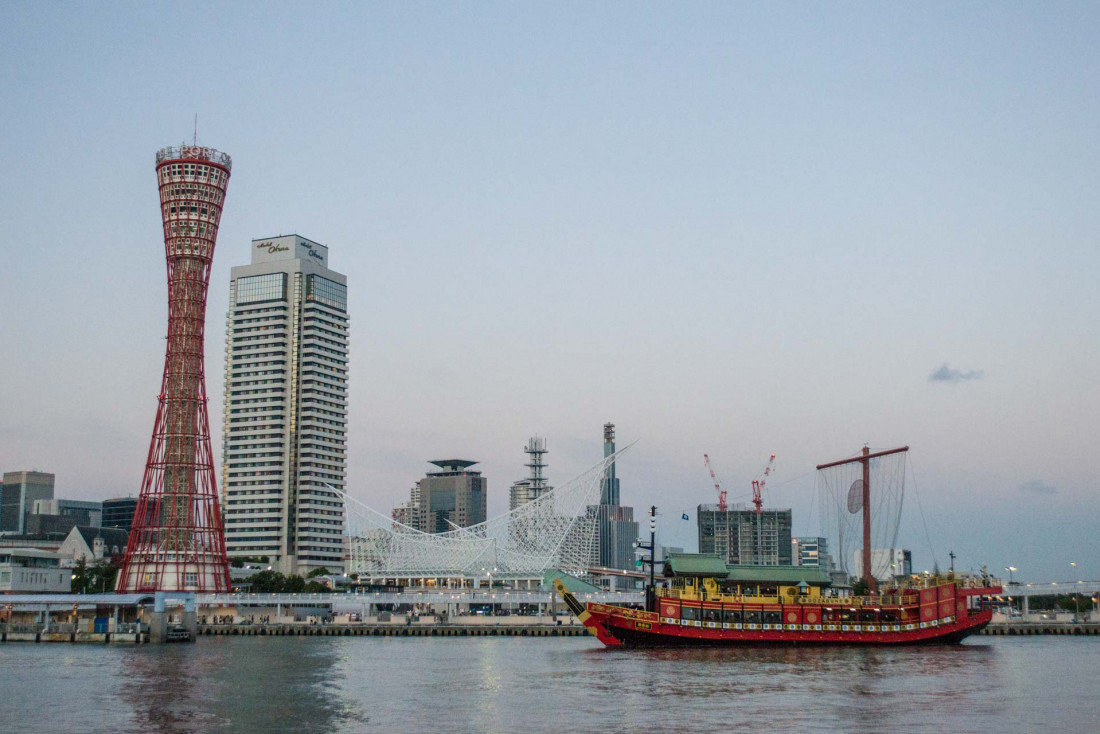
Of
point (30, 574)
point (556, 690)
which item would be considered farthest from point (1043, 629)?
point (30, 574)

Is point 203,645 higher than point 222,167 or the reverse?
the reverse

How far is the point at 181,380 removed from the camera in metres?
134

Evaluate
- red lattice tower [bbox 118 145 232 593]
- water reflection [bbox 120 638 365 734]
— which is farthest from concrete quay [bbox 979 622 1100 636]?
red lattice tower [bbox 118 145 232 593]

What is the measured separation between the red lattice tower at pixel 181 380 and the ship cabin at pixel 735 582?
67.0 meters

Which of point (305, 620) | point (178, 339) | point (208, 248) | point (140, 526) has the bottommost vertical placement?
point (305, 620)

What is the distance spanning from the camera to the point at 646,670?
6794cm

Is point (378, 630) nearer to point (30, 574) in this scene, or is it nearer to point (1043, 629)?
A: point (30, 574)

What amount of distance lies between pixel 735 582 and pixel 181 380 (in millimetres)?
73118

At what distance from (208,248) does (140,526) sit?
3469 cm

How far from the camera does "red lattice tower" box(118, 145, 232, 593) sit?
133375 mm

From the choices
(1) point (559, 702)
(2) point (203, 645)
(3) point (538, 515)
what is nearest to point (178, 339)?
(2) point (203, 645)

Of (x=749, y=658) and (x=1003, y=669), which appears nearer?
(x=1003, y=669)

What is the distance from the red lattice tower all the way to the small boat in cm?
6286

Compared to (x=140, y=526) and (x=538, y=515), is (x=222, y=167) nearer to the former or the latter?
(x=140, y=526)
